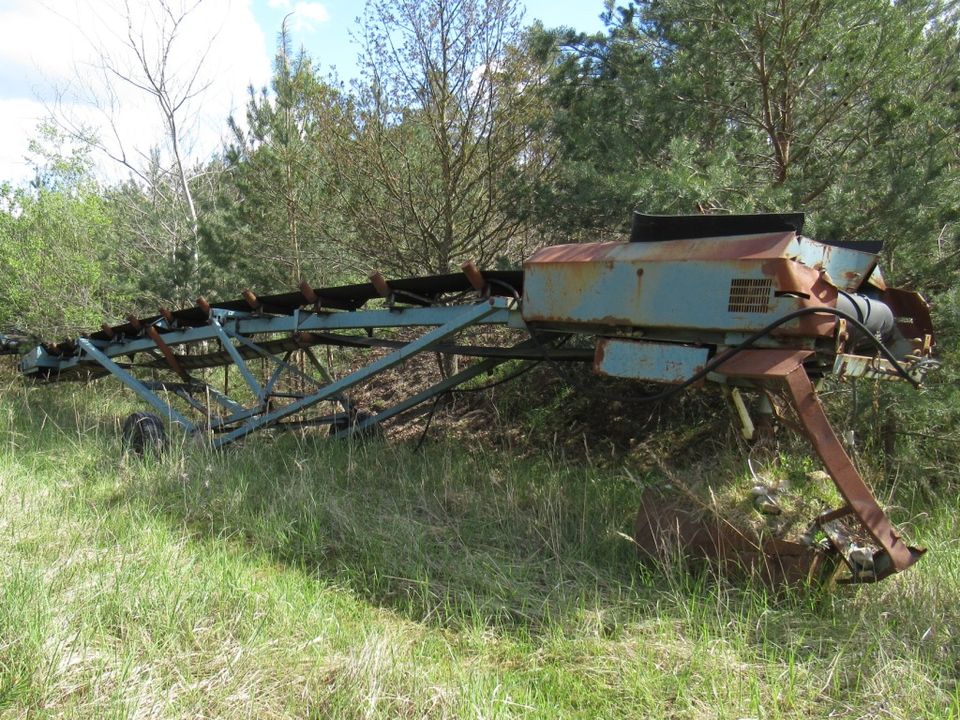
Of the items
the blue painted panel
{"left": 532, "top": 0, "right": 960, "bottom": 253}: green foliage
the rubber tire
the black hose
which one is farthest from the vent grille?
the rubber tire

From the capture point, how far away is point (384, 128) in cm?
750

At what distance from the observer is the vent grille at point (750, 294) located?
10.1ft

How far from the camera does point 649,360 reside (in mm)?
3477

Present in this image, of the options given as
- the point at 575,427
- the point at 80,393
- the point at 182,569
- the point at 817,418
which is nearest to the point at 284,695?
the point at 182,569

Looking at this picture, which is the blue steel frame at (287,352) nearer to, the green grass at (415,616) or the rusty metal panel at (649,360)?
the rusty metal panel at (649,360)

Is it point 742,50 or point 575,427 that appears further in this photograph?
point 575,427

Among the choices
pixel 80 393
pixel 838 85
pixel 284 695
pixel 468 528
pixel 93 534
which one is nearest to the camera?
pixel 284 695

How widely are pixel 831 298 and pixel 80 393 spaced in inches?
397

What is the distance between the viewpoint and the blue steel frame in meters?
4.64

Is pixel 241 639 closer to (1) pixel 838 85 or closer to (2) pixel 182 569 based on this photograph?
(2) pixel 182 569

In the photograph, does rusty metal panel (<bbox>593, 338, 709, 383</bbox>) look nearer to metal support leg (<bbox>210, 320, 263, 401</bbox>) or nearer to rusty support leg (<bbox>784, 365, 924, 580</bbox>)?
rusty support leg (<bbox>784, 365, 924, 580</bbox>)

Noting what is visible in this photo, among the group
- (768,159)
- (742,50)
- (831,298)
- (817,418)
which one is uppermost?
(742,50)

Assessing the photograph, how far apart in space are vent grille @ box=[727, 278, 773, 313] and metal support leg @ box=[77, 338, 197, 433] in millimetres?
4998

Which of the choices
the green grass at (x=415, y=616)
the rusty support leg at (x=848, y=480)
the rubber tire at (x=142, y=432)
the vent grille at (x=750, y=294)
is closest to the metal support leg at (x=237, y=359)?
the rubber tire at (x=142, y=432)
